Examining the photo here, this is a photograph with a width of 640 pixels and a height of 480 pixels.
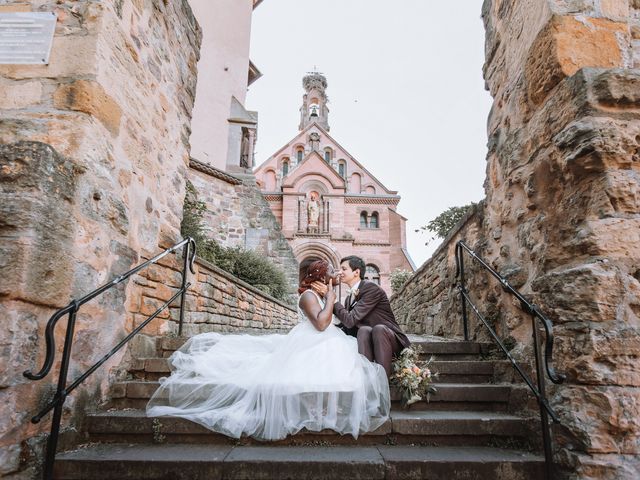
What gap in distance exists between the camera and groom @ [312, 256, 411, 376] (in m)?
3.01

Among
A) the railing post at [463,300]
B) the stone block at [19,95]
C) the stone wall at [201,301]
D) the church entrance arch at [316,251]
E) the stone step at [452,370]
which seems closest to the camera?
the stone block at [19,95]

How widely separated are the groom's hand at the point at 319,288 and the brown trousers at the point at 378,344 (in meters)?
0.46

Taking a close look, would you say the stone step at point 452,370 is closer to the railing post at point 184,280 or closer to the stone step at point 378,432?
the stone step at point 378,432

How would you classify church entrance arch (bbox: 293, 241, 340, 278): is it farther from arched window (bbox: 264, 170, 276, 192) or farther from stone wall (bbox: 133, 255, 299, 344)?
stone wall (bbox: 133, 255, 299, 344)

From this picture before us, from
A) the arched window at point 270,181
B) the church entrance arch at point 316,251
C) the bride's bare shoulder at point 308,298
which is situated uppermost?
the arched window at point 270,181

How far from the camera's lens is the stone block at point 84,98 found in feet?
8.74

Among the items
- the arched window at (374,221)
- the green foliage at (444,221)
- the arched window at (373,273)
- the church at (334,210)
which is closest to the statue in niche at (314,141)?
the church at (334,210)

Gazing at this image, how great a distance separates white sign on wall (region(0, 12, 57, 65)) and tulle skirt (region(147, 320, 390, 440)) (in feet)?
7.65

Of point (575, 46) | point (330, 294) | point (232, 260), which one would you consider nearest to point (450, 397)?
point (330, 294)

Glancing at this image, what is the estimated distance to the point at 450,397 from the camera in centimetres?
287

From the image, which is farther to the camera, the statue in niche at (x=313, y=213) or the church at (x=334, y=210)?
the statue in niche at (x=313, y=213)

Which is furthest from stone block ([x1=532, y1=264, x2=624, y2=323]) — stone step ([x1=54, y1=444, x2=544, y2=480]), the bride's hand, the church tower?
the church tower

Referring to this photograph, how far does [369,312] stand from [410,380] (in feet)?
2.38

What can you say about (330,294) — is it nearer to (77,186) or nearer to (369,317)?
(369,317)
